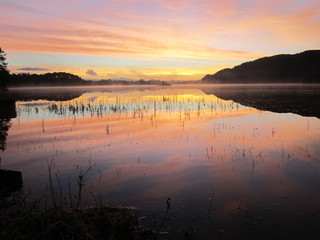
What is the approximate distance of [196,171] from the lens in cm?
902

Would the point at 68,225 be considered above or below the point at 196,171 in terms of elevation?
above

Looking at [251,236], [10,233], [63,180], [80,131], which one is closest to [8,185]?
[63,180]

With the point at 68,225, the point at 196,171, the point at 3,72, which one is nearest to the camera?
the point at 68,225

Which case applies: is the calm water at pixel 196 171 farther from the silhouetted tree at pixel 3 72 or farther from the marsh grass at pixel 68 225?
the silhouetted tree at pixel 3 72

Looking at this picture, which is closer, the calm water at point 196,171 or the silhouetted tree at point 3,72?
the calm water at point 196,171

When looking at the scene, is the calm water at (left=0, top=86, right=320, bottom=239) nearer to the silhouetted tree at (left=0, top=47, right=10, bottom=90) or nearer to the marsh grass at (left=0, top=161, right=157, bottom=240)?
the marsh grass at (left=0, top=161, right=157, bottom=240)

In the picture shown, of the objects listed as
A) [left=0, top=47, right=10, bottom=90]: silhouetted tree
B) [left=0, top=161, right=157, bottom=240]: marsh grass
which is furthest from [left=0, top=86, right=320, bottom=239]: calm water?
[left=0, top=47, right=10, bottom=90]: silhouetted tree

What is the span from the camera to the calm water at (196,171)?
19.1ft

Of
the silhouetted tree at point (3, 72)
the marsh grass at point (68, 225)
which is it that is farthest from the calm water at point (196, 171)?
the silhouetted tree at point (3, 72)

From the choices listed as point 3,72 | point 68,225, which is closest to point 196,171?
point 68,225

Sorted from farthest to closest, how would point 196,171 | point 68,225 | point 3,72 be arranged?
point 3,72 < point 196,171 < point 68,225

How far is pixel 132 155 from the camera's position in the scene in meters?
11.1

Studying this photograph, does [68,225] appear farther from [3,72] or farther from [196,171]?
[3,72]

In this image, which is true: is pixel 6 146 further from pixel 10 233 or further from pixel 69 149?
pixel 10 233
